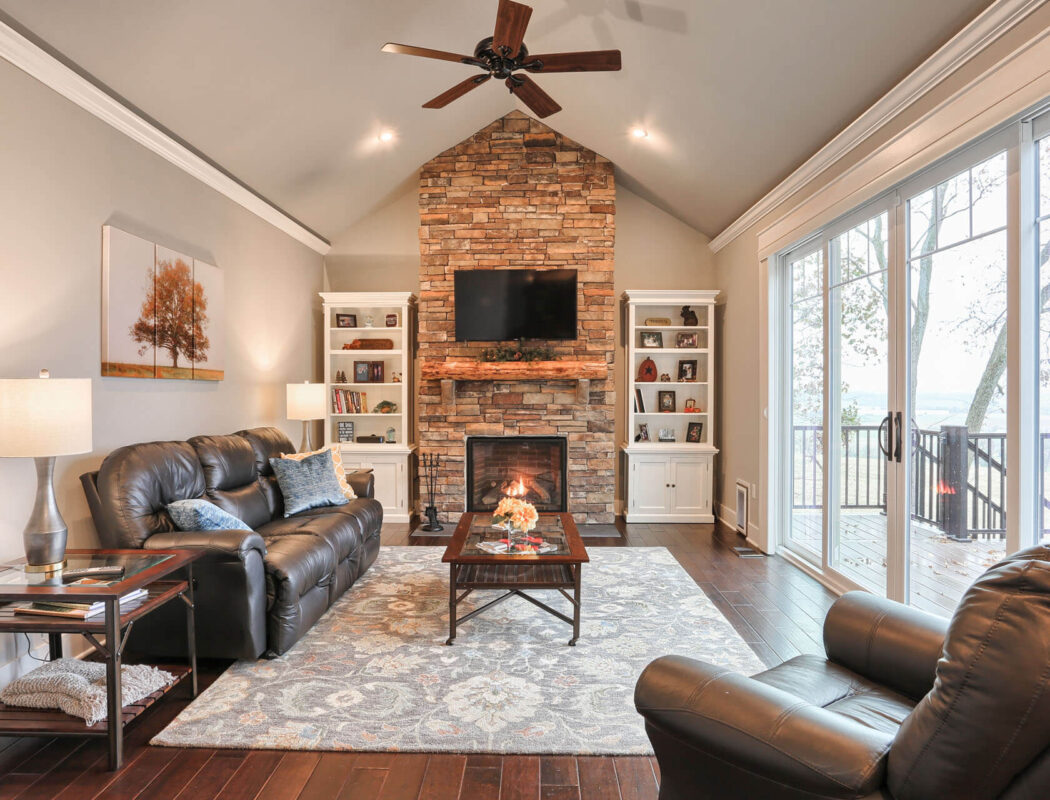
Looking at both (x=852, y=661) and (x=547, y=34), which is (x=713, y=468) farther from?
(x=852, y=661)

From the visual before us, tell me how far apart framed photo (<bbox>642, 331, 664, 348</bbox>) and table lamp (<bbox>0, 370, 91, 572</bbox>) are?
4933 millimetres

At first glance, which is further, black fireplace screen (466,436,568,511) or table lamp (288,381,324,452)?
black fireplace screen (466,436,568,511)

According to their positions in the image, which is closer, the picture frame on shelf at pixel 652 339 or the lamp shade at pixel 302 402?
the lamp shade at pixel 302 402

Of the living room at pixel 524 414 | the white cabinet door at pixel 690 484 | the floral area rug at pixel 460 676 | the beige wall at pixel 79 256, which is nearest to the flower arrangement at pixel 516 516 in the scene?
the living room at pixel 524 414

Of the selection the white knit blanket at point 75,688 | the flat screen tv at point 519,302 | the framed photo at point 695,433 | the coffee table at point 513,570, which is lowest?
the white knit blanket at point 75,688

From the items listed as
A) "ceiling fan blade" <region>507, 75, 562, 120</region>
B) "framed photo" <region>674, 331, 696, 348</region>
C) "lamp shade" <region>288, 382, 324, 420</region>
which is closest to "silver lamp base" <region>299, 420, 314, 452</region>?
A: "lamp shade" <region>288, 382, 324, 420</region>

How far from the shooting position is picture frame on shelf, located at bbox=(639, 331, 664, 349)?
6.38 m

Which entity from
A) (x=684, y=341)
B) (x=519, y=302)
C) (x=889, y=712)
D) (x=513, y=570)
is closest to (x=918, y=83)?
(x=889, y=712)

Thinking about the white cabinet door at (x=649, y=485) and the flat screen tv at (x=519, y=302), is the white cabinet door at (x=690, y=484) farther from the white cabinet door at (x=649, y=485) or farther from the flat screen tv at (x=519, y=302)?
the flat screen tv at (x=519, y=302)

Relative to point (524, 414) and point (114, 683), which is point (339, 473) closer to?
point (524, 414)

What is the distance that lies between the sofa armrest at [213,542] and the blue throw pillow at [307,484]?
1212mm

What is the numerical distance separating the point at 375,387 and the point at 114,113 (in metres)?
3.53

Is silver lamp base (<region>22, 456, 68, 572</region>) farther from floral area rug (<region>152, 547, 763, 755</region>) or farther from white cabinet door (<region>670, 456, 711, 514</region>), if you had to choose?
white cabinet door (<region>670, 456, 711, 514</region>)

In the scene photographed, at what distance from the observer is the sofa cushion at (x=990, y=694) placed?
39.1 inches
